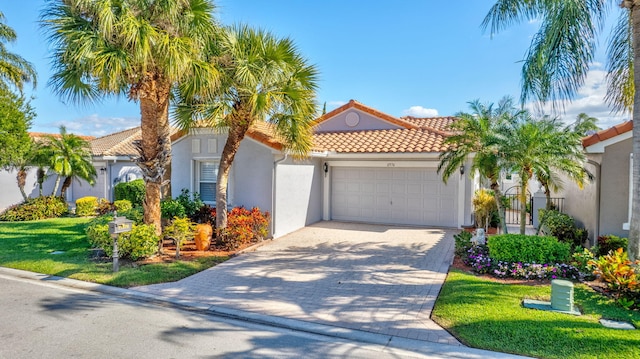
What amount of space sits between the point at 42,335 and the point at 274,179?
812cm

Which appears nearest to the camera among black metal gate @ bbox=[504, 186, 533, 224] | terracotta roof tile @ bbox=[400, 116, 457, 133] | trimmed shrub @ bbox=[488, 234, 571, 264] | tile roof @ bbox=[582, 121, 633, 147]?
trimmed shrub @ bbox=[488, 234, 571, 264]

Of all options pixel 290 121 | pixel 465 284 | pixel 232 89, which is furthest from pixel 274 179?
pixel 465 284

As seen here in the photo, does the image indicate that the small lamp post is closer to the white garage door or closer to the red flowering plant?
the red flowering plant

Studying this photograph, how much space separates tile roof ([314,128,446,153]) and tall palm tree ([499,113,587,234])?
14.0ft

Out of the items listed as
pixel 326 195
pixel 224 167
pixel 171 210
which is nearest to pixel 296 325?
pixel 224 167

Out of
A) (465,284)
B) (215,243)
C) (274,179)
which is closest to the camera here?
(465,284)

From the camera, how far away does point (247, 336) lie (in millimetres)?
5738

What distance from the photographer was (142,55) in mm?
8539

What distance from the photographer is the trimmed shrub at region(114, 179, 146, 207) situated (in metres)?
19.6

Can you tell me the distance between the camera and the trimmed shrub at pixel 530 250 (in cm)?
853

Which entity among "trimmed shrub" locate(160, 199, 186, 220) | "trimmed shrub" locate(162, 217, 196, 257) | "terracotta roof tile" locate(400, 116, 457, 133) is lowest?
"trimmed shrub" locate(162, 217, 196, 257)

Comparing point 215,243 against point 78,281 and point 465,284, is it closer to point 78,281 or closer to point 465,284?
point 78,281

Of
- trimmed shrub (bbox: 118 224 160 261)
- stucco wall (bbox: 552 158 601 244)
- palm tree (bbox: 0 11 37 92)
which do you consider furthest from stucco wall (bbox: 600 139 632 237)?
palm tree (bbox: 0 11 37 92)

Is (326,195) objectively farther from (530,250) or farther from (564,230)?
(530,250)
